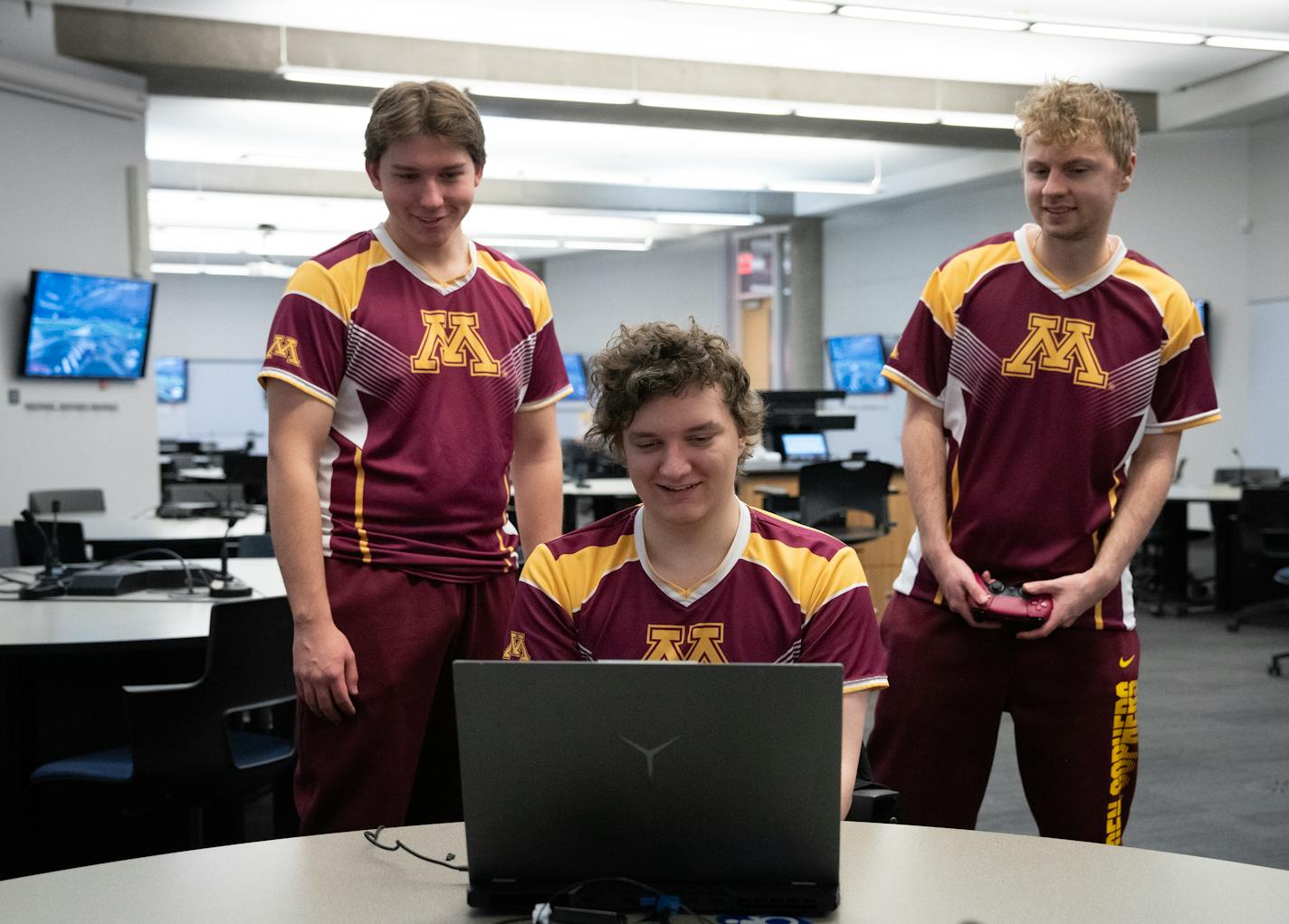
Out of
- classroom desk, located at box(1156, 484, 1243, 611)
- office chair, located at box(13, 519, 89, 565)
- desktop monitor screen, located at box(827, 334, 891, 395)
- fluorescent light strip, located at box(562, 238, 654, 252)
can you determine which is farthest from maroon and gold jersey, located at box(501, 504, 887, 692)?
fluorescent light strip, located at box(562, 238, 654, 252)

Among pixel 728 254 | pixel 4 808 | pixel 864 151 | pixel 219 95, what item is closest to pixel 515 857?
pixel 4 808

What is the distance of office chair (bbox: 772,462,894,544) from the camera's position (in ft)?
21.6

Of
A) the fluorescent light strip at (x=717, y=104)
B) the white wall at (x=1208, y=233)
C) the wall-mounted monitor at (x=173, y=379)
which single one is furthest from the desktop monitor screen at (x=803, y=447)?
the wall-mounted monitor at (x=173, y=379)

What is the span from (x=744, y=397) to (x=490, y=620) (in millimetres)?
667

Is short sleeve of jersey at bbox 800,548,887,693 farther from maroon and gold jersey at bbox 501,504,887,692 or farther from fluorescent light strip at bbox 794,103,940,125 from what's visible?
fluorescent light strip at bbox 794,103,940,125

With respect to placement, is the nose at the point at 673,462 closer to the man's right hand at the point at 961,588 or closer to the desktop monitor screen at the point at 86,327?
the man's right hand at the point at 961,588

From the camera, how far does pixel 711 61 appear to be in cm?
898

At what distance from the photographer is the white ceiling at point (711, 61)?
774cm

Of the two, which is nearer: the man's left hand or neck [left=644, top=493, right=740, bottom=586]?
neck [left=644, top=493, right=740, bottom=586]

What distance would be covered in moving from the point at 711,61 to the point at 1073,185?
744 cm

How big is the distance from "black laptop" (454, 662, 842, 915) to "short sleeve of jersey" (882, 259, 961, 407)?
1142 mm

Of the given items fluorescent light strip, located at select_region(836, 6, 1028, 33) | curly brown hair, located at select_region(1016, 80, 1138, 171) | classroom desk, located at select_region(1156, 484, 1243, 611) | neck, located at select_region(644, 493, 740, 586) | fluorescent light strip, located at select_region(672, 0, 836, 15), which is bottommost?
classroom desk, located at select_region(1156, 484, 1243, 611)

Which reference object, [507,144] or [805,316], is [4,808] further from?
[805,316]

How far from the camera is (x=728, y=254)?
16234 mm
